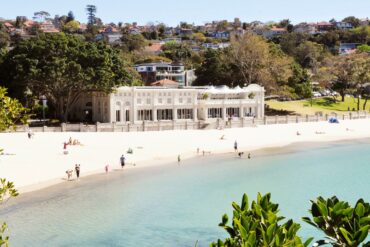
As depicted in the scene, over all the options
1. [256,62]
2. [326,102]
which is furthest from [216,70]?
[326,102]

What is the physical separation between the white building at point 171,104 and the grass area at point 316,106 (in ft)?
37.0

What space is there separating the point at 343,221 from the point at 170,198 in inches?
915

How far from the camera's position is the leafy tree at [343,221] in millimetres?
7633

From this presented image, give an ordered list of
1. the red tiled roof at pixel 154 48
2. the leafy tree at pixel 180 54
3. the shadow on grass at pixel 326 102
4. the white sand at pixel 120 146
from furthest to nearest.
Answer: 1. the red tiled roof at pixel 154 48
2. the leafy tree at pixel 180 54
3. the shadow on grass at pixel 326 102
4. the white sand at pixel 120 146

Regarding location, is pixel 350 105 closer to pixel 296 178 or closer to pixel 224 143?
pixel 224 143

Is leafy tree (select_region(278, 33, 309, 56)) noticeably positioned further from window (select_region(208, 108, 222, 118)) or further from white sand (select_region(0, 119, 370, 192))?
white sand (select_region(0, 119, 370, 192))

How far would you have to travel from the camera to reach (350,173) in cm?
4128

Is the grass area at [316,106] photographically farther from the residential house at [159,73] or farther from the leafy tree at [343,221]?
the leafy tree at [343,221]

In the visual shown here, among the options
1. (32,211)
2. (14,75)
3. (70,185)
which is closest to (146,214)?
(32,211)

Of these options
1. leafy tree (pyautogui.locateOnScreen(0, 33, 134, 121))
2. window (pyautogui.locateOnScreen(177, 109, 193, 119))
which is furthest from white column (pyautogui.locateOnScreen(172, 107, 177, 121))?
leafy tree (pyautogui.locateOnScreen(0, 33, 134, 121))

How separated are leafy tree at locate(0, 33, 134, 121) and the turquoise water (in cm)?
1847

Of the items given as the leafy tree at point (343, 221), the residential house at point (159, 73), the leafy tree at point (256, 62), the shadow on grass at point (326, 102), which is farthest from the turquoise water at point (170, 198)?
the residential house at point (159, 73)

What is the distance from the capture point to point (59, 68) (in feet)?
182

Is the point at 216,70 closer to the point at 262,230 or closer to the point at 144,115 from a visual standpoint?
the point at 144,115
